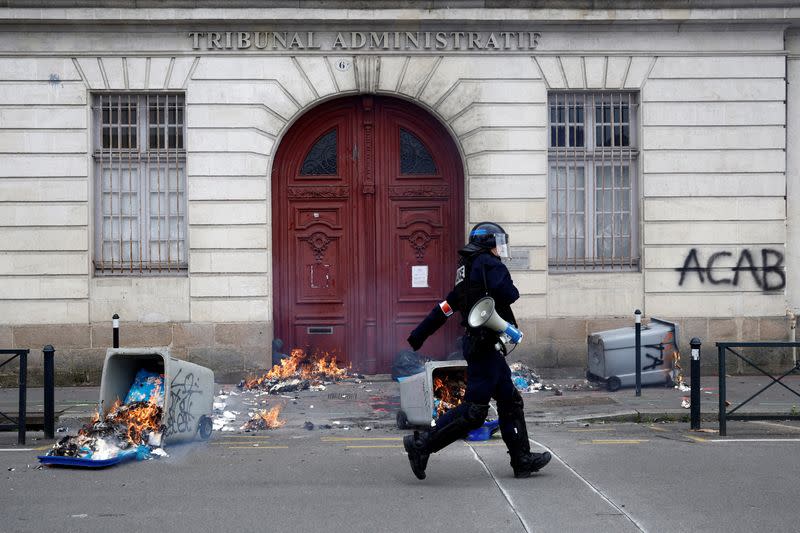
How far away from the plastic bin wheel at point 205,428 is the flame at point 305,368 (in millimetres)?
3868

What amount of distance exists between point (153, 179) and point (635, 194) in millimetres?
7336

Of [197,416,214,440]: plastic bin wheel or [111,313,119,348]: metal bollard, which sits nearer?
[197,416,214,440]: plastic bin wheel

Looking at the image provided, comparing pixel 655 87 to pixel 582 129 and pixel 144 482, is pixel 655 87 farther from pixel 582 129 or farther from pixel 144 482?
pixel 144 482

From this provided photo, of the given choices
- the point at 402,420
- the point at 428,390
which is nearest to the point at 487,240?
the point at 428,390

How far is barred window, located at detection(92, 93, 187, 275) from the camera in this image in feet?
46.1

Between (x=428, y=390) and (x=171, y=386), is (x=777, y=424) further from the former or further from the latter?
(x=171, y=386)

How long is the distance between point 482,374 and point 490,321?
1.51 ft

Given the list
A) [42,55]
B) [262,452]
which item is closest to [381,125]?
[42,55]

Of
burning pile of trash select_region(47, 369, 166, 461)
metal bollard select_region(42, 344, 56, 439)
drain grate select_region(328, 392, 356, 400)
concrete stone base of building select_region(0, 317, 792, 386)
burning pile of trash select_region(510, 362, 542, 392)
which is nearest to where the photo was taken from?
burning pile of trash select_region(47, 369, 166, 461)

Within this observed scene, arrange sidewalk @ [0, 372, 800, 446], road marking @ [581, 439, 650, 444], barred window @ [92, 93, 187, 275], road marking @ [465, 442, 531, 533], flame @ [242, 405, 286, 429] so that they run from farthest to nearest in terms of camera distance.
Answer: barred window @ [92, 93, 187, 275], sidewalk @ [0, 372, 800, 446], flame @ [242, 405, 286, 429], road marking @ [581, 439, 650, 444], road marking @ [465, 442, 531, 533]

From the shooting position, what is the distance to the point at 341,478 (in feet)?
25.3

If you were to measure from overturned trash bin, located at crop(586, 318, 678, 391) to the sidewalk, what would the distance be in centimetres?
16

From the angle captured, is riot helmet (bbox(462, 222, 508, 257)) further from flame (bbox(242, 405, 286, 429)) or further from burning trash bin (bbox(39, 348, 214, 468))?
flame (bbox(242, 405, 286, 429))

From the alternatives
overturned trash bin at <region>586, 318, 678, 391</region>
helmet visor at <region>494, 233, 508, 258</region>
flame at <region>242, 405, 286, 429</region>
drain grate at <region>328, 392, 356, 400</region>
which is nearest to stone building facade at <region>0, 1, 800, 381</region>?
overturned trash bin at <region>586, 318, 678, 391</region>
